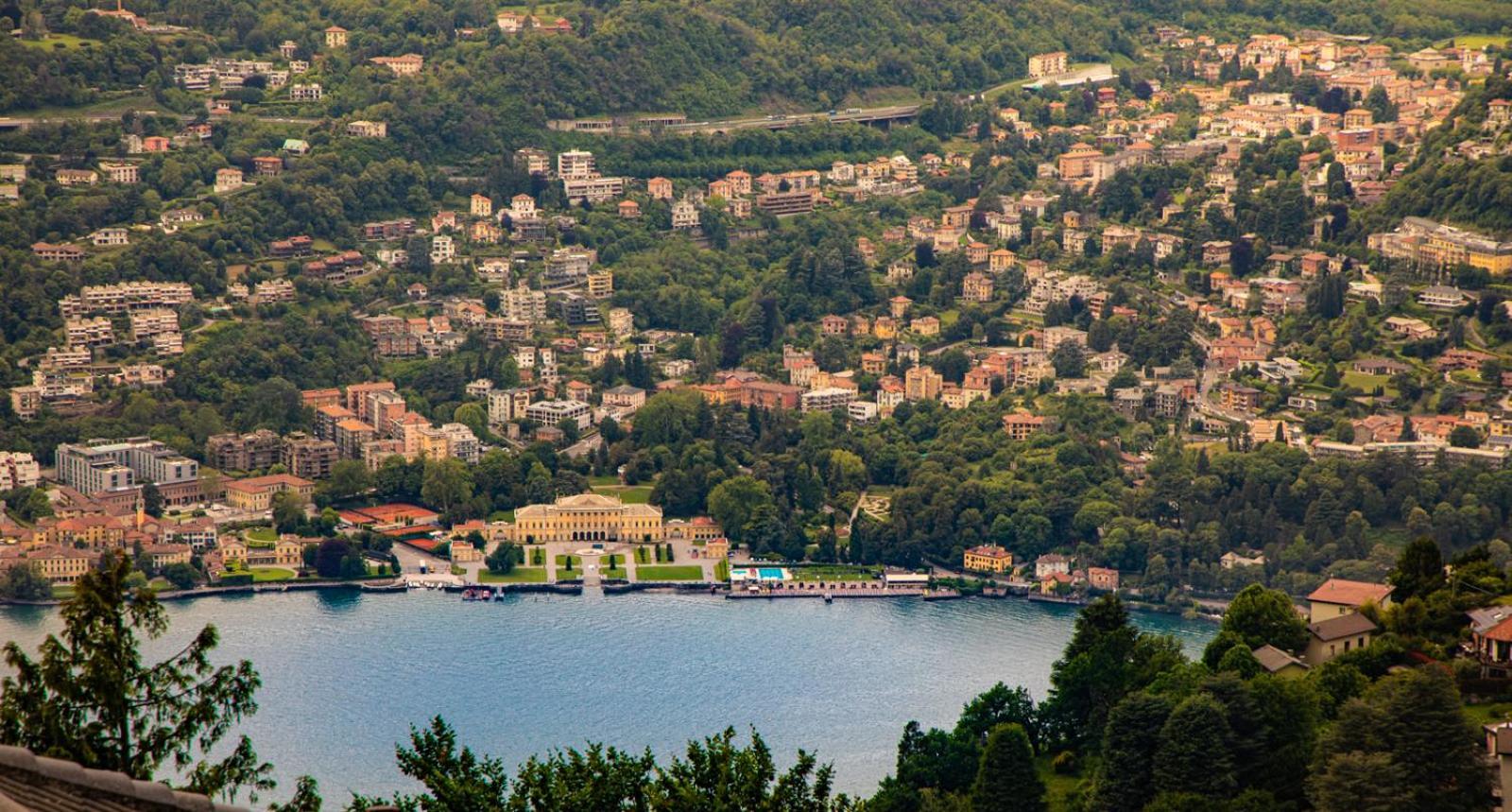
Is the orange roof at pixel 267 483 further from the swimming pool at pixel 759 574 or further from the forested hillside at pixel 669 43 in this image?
the forested hillside at pixel 669 43

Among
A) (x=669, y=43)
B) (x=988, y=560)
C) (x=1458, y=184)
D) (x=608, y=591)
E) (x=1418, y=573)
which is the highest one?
(x=669, y=43)

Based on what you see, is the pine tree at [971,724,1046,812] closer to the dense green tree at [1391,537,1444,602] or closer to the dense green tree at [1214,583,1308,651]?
the dense green tree at [1214,583,1308,651]

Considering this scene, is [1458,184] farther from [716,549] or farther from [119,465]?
[119,465]

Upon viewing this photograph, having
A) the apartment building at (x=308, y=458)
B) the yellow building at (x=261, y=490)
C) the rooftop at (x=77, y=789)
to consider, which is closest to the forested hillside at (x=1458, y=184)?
the apartment building at (x=308, y=458)

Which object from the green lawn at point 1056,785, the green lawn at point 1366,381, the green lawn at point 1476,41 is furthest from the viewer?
the green lawn at point 1476,41

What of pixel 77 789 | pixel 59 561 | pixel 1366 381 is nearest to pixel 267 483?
pixel 59 561

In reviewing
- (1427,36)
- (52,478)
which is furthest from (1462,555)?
(1427,36)
